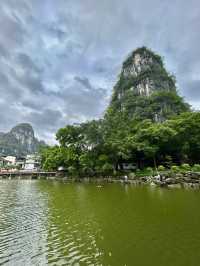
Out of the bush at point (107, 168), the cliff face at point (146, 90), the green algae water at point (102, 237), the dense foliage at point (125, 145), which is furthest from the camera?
the cliff face at point (146, 90)

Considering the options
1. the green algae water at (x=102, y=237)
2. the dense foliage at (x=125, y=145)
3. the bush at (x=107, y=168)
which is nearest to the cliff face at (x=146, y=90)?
the dense foliage at (x=125, y=145)

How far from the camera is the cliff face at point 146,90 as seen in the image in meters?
77.8

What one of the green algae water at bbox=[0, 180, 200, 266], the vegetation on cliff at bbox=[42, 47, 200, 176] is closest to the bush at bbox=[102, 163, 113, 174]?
the vegetation on cliff at bbox=[42, 47, 200, 176]

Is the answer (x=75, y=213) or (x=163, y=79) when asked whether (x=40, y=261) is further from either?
(x=163, y=79)

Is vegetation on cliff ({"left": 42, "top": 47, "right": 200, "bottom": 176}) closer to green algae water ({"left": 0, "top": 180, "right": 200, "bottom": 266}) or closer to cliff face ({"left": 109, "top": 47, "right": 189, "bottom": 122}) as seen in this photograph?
cliff face ({"left": 109, "top": 47, "right": 189, "bottom": 122})

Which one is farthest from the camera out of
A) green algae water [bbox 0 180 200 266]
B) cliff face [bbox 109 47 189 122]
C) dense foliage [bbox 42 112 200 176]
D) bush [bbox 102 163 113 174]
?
cliff face [bbox 109 47 189 122]

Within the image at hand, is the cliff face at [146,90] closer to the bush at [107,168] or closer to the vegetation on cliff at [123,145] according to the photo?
the vegetation on cliff at [123,145]

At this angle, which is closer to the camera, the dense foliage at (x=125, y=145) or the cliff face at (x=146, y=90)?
the dense foliage at (x=125, y=145)

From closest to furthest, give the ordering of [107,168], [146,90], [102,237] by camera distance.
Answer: [102,237]
[107,168]
[146,90]

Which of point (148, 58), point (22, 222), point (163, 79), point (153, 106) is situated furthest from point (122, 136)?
point (148, 58)

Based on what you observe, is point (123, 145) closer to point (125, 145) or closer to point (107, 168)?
point (125, 145)

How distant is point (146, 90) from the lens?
9412 cm

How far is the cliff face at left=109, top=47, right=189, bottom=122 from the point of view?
77769 millimetres

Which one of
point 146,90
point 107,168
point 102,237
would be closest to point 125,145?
point 107,168
